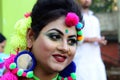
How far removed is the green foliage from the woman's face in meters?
11.2

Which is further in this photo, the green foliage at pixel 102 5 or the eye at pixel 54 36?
the green foliage at pixel 102 5

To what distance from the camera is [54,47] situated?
2619mm

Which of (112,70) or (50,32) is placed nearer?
(50,32)

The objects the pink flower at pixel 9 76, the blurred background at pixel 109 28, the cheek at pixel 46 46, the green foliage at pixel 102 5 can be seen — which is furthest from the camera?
the green foliage at pixel 102 5

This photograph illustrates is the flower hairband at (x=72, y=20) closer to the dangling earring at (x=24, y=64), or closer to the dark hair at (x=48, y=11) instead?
the dark hair at (x=48, y=11)

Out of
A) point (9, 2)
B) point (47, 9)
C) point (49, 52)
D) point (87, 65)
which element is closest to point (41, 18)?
point (47, 9)

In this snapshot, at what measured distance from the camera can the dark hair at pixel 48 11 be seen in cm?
268

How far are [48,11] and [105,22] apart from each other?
11077mm

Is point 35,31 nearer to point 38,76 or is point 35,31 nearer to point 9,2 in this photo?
point 38,76

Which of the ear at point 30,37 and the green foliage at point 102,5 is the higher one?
the green foliage at point 102,5

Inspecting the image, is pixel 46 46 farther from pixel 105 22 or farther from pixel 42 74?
pixel 105 22

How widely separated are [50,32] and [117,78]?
6891mm

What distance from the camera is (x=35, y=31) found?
9.00 ft

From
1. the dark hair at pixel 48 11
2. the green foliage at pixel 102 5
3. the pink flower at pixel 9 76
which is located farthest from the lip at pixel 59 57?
the green foliage at pixel 102 5
